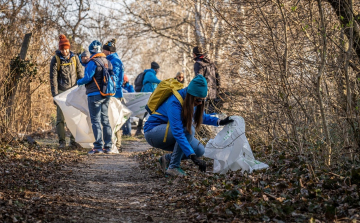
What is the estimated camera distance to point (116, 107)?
9758mm

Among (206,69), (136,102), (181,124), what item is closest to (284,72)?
(181,124)

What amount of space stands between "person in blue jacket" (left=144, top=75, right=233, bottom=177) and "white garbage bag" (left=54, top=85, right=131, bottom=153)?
3376 millimetres

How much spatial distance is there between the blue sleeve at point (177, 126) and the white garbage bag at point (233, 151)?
1.81 ft

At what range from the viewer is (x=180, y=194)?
16.8 ft

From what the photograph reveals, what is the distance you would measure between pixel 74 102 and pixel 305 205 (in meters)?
6.27

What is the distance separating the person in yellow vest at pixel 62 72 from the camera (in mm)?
9500

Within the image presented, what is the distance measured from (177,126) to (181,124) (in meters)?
0.06

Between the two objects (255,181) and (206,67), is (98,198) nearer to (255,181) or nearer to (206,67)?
(255,181)

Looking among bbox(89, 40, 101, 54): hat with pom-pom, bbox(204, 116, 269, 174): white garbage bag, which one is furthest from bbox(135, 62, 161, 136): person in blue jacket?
bbox(204, 116, 269, 174): white garbage bag

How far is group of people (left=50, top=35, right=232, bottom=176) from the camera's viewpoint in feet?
18.9

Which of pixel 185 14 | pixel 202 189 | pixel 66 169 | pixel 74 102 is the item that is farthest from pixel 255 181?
pixel 185 14

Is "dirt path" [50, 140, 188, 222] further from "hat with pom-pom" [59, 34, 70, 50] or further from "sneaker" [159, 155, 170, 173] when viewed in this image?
"hat with pom-pom" [59, 34, 70, 50]

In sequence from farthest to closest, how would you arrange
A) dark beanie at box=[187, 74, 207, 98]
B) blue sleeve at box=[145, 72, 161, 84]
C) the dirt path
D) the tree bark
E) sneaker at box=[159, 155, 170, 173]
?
blue sleeve at box=[145, 72, 161, 84], sneaker at box=[159, 155, 170, 173], dark beanie at box=[187, 74, 207, 98], the tree bark, the dirt path

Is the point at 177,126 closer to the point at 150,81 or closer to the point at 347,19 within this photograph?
the point at 347,19
